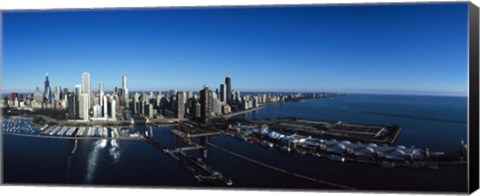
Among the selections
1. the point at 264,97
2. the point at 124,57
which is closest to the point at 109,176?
the point at 124,57

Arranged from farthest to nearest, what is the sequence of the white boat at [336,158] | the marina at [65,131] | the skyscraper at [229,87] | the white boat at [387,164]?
the marina at [65,131]
the skyscraper at [229,87]
the white boat at [336,158]
the white boat at [387,164]

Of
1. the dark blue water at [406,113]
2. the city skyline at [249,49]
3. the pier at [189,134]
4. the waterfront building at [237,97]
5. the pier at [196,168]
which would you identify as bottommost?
the pier at [196,168]

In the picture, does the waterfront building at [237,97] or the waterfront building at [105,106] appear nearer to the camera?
the waterfront building at [237,97]

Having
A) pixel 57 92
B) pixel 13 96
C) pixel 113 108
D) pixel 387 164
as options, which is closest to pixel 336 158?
pixel 387 164

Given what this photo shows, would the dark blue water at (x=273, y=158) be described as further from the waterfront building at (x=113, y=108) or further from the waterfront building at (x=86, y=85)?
the waterfront building at (x=86, y=85)

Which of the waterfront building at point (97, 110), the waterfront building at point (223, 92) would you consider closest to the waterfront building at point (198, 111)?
the waterfront building at point (223, 92)

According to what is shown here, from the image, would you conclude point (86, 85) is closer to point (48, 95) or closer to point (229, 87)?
point (48, 95)
